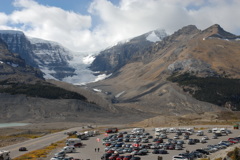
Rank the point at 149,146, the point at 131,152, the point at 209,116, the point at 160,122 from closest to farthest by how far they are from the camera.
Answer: the point at 131,152 < the point at 149,146 < the point at 160,122 < the point at 209,116

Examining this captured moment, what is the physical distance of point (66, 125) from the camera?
16912 cm

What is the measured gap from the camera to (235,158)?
40.3m

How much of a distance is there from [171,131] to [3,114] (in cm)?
11972

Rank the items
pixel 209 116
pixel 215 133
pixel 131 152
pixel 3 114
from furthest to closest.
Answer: pixel 3 114 → pixel 209 116 → pixel 215 133 → pixel 131 152

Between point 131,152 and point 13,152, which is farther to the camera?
point 13,152

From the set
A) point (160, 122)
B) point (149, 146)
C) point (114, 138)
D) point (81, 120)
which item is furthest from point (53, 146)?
point (81, 120)

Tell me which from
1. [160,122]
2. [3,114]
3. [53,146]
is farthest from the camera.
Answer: [3,114]

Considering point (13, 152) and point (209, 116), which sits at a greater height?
point (209, 116)

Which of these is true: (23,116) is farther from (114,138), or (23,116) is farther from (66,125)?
(114,138)

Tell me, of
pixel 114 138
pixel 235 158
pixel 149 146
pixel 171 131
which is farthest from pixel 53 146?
pixel 235 158

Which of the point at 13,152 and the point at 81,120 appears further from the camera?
the point at 81,120

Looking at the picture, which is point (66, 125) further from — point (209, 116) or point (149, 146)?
point (149, 146)

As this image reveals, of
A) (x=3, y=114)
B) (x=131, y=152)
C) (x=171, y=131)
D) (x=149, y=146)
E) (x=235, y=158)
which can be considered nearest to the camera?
(x=235, y=158)

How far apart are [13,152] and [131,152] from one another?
29646mm
